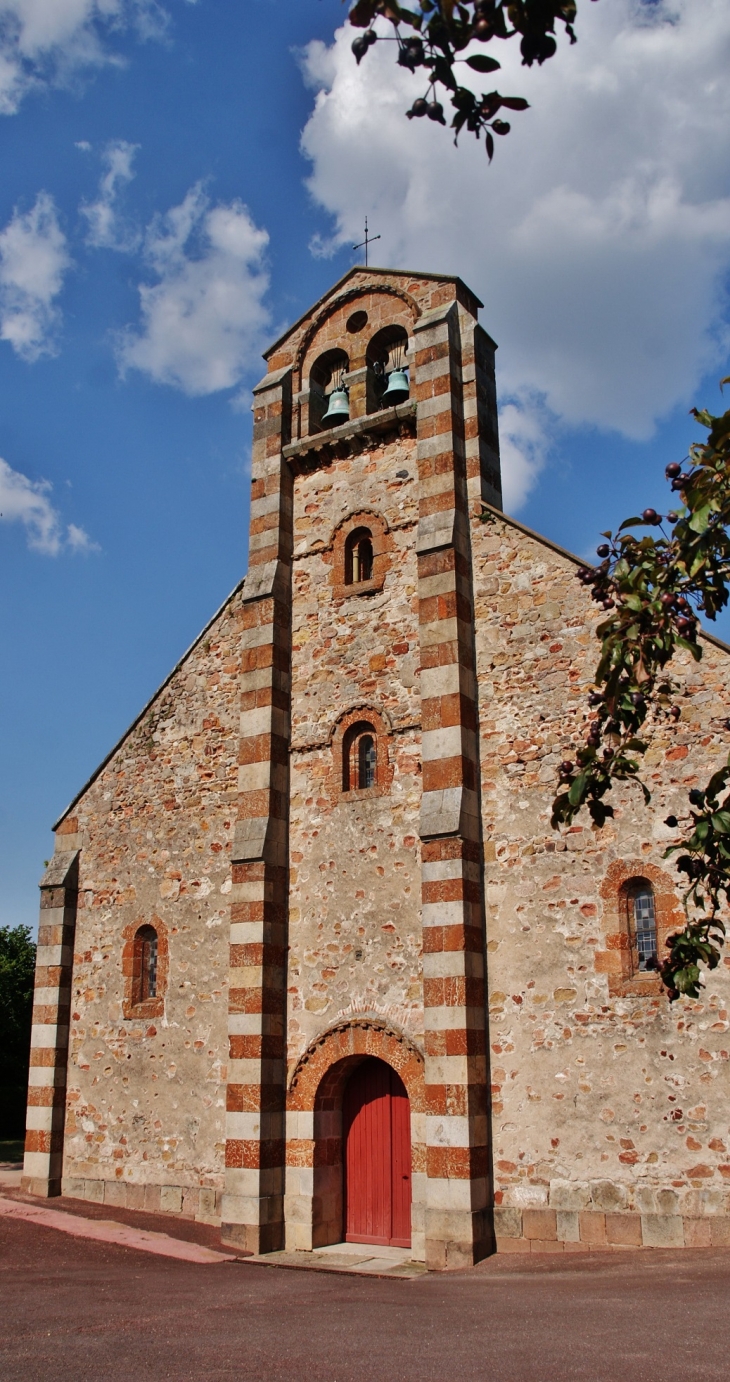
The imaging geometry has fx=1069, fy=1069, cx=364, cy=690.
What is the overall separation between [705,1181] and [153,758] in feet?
31.6

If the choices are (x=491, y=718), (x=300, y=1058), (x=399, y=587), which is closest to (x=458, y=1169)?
(x=300, y=1058)

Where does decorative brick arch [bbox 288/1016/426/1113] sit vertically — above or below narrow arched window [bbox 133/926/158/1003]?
below

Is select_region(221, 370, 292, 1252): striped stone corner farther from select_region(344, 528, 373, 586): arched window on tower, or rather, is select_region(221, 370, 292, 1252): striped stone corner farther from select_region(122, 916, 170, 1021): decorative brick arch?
select_region(122, 916, 170, 1021): decorative brick arch

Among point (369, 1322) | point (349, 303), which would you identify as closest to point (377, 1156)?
point (369, 1322)

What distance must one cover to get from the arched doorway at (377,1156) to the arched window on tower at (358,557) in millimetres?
6440

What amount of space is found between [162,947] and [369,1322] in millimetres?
7436

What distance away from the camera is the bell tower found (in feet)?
39.7

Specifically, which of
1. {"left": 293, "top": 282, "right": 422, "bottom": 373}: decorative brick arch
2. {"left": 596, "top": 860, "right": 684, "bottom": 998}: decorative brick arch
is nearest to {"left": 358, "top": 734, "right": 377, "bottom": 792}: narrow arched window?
{"left": 596, "top": 860, "right": 684, "bottom": 998}: decorative brick arch

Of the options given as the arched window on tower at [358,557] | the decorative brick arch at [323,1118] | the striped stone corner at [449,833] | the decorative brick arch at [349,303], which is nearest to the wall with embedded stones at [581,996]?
the striped stone corner at [449,833]

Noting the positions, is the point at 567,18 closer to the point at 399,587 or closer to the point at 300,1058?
the point at 399,587

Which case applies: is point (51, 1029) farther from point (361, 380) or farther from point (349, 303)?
point (349, 303)

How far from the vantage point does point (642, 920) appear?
11523 millimetres

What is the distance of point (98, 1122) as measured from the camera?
15258 millimetres

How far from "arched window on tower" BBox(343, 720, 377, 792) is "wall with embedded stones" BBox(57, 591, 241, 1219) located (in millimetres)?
1903
